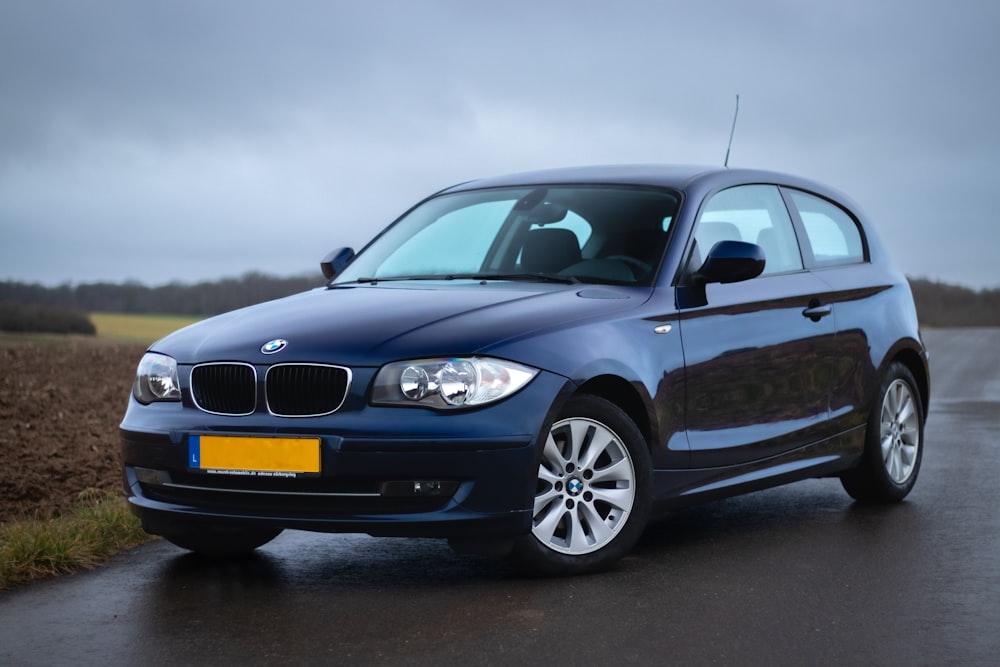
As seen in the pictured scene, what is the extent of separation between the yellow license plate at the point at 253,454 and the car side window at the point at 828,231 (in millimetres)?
3478

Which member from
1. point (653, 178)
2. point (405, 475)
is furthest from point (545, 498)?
point (653, 178)

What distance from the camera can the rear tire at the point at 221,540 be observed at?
6547 millimetres

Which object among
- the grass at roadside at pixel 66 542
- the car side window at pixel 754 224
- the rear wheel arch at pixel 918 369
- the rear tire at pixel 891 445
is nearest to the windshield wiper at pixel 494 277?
the car side window at pixel 754 224

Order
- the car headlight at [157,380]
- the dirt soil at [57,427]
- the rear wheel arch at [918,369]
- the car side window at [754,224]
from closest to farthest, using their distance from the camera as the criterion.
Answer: the car headlight at [157,380]
the car side window at [754,224]
the rear wheel arch at [918,369]
the dirt soil at [57,427]

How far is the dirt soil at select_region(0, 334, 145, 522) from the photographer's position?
9219mm

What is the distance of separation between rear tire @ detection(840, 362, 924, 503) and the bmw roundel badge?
3.68 meters

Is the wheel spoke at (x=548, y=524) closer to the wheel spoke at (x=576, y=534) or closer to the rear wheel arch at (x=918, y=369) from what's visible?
the wheel spoke at (x=576, y=534)

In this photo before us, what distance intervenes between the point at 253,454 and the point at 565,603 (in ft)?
4.30

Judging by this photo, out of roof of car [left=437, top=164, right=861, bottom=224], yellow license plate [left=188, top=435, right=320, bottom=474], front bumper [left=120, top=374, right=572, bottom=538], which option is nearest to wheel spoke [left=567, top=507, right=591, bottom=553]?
front bumper [left=120, top=374, right=572, bottom=538]

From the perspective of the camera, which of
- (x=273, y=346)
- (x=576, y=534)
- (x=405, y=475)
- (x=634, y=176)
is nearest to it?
(x=405, y=475)

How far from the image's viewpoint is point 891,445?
325 inches

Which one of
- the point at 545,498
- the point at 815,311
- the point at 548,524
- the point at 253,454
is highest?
A: the point at 815,311

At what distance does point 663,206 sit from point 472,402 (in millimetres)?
1913

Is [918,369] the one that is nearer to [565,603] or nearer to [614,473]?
[614,473]
